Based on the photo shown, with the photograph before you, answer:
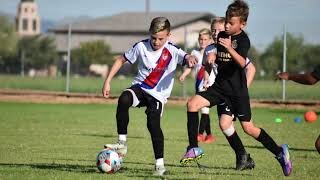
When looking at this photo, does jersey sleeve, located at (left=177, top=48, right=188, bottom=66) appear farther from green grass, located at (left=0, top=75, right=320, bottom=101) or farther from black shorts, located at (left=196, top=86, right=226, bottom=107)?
green grass, located at (left=0, top=75, right=320, bottom=101)

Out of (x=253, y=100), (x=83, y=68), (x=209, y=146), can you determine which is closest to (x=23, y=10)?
(x=83, y=68)

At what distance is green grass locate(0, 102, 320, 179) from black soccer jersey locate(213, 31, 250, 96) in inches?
41.0

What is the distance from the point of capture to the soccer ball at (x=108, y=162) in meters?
9.20

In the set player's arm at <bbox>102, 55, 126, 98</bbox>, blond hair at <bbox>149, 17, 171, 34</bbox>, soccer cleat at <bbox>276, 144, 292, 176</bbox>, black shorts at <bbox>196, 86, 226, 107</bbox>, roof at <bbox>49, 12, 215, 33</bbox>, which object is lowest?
soccer cleat at <bbox>276, 144, 292, 176</bbox>

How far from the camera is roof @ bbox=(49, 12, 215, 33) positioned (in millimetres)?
96188

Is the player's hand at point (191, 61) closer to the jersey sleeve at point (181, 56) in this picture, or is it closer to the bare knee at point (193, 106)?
the jersey sleeve at point (181, 56)

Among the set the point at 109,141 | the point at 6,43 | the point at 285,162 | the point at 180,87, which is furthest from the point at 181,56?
the point at 6,43

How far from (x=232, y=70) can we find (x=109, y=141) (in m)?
5.53

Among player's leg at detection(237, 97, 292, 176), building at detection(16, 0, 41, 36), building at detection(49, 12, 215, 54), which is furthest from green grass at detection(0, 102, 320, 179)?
building at detection(16, 0, 41, 36)

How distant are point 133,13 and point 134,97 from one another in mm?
102997

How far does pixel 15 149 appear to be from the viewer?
12305mm

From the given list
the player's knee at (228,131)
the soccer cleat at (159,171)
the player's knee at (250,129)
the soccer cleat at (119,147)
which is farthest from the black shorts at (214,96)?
the soccer cleat at (119,147)

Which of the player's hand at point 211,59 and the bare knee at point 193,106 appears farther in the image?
the bare knee at point 193,106

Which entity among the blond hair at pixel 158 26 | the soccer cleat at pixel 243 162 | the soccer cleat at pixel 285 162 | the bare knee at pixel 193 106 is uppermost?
the blond hair at pixel 158 26
